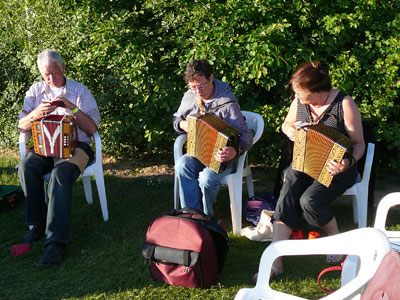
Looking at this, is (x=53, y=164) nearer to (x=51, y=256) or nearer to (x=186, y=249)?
(x=51, y=256)

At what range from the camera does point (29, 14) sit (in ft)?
21.7

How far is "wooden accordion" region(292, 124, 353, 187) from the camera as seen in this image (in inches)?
123

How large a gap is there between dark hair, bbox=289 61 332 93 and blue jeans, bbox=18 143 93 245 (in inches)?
74.1

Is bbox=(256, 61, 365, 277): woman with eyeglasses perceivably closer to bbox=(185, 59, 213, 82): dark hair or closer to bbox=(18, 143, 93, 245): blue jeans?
bbox=(185, 59, 213, 82): dark hair

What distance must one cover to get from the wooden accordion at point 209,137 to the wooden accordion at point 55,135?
37.7 inches

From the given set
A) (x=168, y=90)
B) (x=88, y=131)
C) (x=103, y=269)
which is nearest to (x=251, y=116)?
(x=168, y=90)

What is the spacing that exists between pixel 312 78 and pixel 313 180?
73cm

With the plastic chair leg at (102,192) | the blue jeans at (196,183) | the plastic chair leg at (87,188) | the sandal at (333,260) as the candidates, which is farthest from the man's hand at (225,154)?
the plastic chair leg at (87,188)

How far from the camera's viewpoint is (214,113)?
3939 mm

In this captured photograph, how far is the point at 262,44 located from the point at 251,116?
64 cm

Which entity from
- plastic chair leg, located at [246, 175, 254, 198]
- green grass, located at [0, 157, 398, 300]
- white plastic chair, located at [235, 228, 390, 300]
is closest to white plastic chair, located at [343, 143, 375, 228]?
green grass, located at [0, 157, 398, 300]

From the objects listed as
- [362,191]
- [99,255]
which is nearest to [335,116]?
[362,191]

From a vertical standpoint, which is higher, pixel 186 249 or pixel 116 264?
pixel 186 249

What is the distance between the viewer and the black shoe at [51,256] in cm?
362
